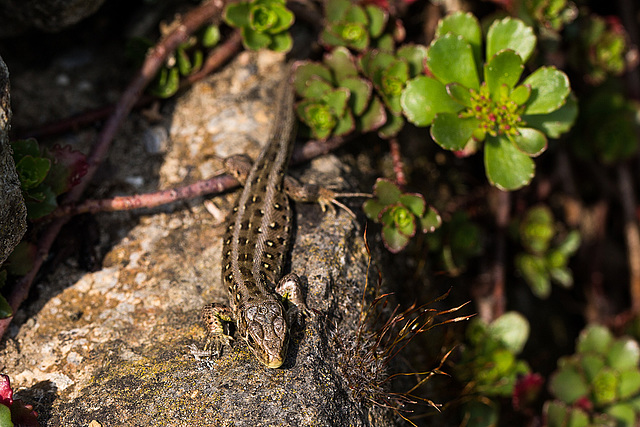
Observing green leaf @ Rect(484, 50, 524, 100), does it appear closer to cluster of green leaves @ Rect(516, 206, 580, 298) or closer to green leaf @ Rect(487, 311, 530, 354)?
cluster of green leaves @ Rect(516, 206, 580, 298)

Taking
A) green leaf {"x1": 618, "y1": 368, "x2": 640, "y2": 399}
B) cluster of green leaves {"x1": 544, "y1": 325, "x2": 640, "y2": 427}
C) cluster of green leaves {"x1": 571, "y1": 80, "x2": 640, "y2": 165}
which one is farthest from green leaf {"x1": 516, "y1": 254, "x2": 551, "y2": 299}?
cluster of green leaves {"x1": 571, "y1": 80, "x2": 640, "y2": 165}

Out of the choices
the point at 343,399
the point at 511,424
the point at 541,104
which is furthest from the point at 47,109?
the point at 511,424

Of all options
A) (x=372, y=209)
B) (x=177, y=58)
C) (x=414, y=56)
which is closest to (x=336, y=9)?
(x=414, y=56)

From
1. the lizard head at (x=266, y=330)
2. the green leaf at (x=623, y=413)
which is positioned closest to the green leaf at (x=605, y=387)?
the green leaf at (x=623, y=413)

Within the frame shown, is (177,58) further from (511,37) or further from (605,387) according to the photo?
(605,387)

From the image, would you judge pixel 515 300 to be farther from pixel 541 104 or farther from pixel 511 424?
pixel 541 104
